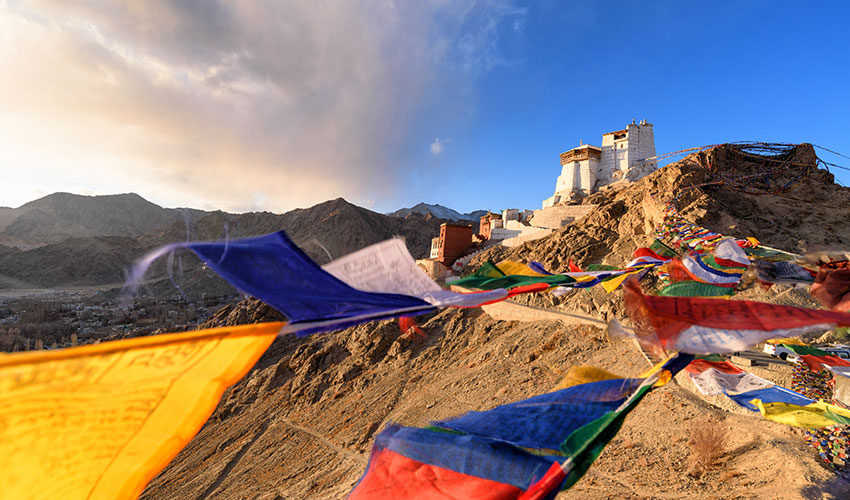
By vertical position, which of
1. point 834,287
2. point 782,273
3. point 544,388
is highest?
point 782,273

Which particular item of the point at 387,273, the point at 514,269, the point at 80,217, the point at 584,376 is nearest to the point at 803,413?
the point at 584,376

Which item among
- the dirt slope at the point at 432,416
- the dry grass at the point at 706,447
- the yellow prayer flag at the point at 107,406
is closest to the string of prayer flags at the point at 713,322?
the yellow prayer flag at the point at 107,406

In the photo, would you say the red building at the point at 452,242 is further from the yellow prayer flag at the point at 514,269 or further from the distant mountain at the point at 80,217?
the distant mountain at the point at 80,217

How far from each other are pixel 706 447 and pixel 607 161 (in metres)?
29.2

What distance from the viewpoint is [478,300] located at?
86.0 inches

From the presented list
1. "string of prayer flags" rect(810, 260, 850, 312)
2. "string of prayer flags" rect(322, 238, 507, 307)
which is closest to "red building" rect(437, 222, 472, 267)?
"string of prayer flags" rect(810, 260, 850, 312)

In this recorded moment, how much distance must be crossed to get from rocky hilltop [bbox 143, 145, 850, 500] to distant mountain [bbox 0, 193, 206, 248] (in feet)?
251

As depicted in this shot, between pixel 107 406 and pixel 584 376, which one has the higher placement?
pixel 107 406

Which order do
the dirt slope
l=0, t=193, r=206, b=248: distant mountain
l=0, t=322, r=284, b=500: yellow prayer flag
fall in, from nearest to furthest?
l=0, t=322, r=284, b=500: yellow prayer flag < the dirt slope < l=0, t=193, r=206, b=248: distant mountain

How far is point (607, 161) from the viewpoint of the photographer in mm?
29766

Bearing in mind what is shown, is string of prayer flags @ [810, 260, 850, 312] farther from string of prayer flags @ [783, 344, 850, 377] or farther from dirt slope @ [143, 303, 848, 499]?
dirt slope @ [143, 303, 848, 499]

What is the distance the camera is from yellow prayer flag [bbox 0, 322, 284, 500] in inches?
44.5

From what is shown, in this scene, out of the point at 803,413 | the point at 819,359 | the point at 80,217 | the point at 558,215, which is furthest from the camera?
the point at 80,217

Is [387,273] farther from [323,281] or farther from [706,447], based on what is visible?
[706,447]
